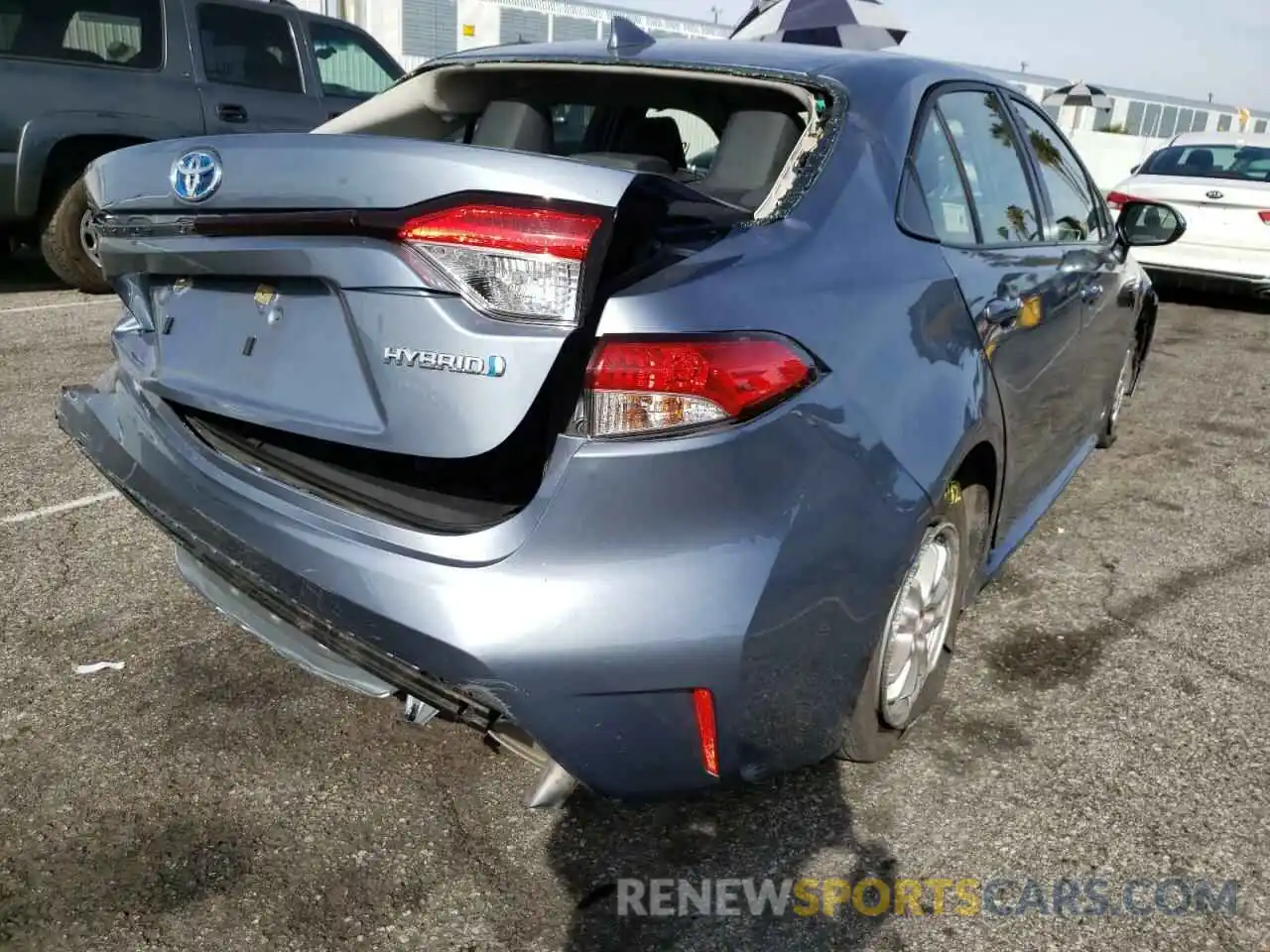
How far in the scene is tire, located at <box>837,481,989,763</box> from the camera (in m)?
2.23

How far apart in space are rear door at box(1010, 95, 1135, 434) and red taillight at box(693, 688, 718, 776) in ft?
6.94

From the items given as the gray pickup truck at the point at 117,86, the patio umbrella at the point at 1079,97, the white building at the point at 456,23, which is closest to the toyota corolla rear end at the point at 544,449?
the gray pickup truck at the point at 117,86

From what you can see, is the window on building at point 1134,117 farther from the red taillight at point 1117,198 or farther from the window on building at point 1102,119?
the red taillight at point 1117,198

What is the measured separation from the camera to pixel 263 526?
2020 mm

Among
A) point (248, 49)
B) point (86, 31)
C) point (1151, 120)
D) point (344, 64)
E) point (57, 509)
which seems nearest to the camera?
point (57, 509)

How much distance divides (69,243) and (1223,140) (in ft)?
32.1

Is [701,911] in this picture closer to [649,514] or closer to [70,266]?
[649,514]

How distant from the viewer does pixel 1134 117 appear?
31.5m

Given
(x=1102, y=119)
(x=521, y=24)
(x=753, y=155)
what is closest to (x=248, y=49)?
(x=753, y=155)

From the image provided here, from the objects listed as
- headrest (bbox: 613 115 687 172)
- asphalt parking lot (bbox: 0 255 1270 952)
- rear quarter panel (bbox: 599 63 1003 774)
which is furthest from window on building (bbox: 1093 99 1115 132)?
rear quarter panel (bbox: 599 63 1003 774)

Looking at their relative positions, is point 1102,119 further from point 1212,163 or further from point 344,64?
point 344,64

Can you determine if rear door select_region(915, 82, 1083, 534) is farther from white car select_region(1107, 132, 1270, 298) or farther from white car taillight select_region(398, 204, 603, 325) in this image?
white car select_region(1107, 132, 1270, 298)

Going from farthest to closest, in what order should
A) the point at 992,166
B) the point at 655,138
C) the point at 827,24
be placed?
the point at 827,24, the point at 655,138, the point at 992,166

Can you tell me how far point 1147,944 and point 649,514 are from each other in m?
1.32
